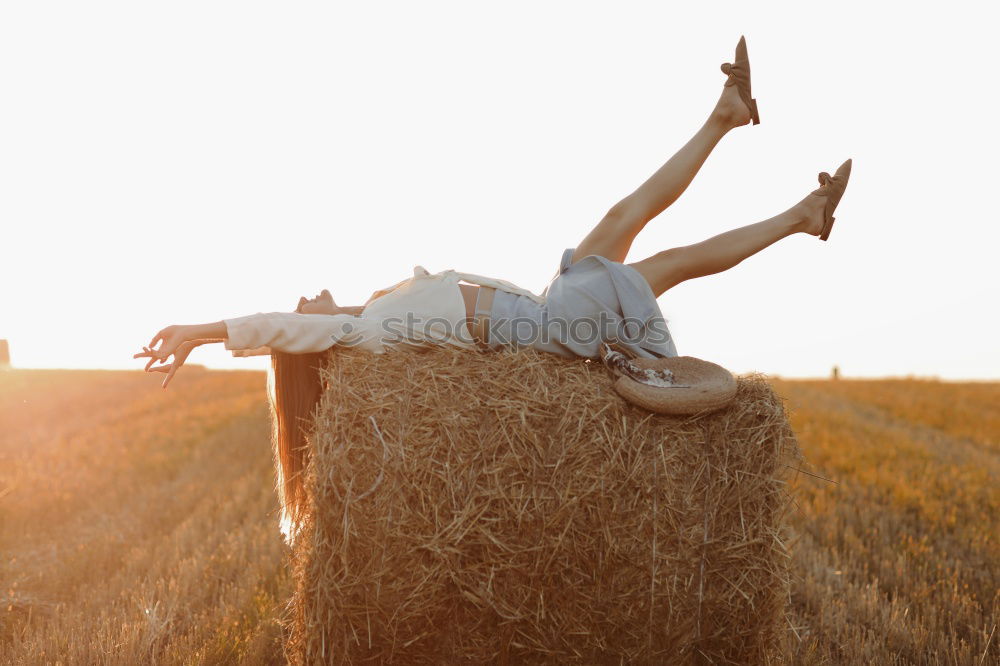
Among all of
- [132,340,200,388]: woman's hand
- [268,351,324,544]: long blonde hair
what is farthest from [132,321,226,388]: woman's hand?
[268,351,324,544]: long blonde hair

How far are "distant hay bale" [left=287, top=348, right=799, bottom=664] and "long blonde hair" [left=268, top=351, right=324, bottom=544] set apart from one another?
293 mm

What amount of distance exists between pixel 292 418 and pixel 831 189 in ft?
10.1

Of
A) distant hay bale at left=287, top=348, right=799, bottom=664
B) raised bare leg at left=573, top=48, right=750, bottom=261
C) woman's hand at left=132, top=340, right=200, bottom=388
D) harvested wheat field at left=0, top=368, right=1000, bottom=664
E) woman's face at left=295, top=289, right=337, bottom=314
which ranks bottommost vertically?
harvested wheat field at left=0, top=368, right=1000, bottom=664

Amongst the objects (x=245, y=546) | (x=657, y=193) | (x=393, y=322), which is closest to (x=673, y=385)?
(x=657, y=193)

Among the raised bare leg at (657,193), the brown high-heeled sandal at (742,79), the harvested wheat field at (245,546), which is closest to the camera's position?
the harvested wheat field at (245,546)

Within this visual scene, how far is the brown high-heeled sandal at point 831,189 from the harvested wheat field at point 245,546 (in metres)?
1.51

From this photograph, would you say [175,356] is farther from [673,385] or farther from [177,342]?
[673,385]

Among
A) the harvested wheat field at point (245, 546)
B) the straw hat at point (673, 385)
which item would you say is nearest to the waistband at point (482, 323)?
the straw hat at point (673, 385)

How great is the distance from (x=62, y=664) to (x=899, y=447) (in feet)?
29.5

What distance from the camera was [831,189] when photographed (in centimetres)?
433

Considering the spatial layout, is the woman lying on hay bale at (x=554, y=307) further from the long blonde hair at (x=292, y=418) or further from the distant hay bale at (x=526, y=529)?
the distant hay bale at (x=526, y=529)

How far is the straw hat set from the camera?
10.9 feet

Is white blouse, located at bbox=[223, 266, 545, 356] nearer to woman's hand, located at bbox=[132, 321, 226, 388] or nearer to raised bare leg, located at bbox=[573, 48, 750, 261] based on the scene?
woman's hand, located at bbox=[132, 321, 226, 388]

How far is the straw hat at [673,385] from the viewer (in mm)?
3328
